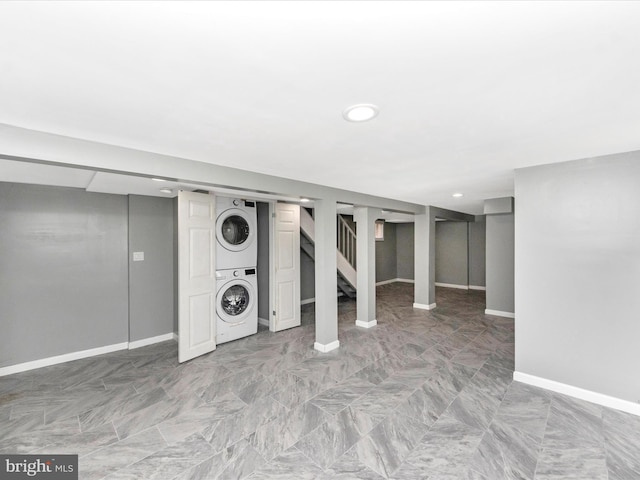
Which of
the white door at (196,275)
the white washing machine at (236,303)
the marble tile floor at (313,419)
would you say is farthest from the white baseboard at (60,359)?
the white washing machine at (236,303)

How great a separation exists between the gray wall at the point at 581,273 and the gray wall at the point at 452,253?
583cm

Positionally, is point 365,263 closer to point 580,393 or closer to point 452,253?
point 580,393

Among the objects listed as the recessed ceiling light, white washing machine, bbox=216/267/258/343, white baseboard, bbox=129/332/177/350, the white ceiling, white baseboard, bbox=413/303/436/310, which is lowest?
white baseboard, bbox=129/332/177/350

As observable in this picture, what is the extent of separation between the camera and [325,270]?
3.77 metres

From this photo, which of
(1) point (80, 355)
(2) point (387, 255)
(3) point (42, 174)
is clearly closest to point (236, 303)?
(1) point (80, 355)

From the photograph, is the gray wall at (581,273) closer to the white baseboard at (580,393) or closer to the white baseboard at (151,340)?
the white baseboard at (580,393)

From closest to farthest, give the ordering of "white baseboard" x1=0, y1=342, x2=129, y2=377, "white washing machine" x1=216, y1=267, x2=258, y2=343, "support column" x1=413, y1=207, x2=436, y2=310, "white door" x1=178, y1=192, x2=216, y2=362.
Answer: "white baseboard" x1=0, y1=342, x2=129, y2=377 → "white door" x1=178, y1=192, x2=216, y2=362 → "white washing machine" x1=216, y1=267, x2=258, y2=343 → "support column" x1=413, y1=207, x2=436, y2=310

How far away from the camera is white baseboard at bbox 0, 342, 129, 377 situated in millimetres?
3215

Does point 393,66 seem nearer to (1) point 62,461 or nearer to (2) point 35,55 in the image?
(2) point 35,55

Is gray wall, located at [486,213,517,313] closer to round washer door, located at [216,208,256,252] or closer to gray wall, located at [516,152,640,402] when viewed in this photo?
gray wall, located at [516,152,640,402]

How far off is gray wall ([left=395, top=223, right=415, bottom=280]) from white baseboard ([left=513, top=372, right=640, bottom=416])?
652 cm

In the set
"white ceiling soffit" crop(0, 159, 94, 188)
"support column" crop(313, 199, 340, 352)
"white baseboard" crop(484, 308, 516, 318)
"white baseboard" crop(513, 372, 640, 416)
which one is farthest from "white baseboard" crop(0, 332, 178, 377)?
"white baseboard" crop(484, 308, 516, 318)

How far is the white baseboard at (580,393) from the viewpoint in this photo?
239 centimetres

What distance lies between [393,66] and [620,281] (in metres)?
2.79
